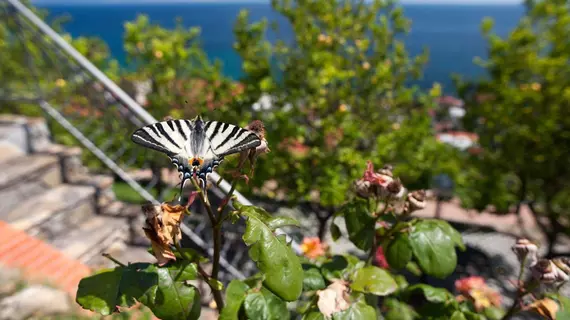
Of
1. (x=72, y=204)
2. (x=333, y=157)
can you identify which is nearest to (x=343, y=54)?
(x=333, y=157)

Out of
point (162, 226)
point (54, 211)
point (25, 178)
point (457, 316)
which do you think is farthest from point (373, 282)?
point (25, 178)

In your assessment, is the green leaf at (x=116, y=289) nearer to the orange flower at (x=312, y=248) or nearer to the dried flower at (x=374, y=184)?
the dried flower at (x=374, y=184)

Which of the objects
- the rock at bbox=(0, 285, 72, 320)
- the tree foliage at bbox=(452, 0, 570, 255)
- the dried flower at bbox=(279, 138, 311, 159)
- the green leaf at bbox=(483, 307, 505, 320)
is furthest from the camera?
the tree foliage at bbox=(452, 0, 570, 255)

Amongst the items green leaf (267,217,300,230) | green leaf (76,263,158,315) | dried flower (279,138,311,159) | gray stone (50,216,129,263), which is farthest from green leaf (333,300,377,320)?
gray stone (50,216,129,263)

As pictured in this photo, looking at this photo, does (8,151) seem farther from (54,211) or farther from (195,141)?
(195,141)

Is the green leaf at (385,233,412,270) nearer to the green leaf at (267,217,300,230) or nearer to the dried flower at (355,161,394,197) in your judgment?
the dried flower at (355,161,394,197)

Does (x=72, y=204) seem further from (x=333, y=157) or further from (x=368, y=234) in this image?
(x=368, y=234)
